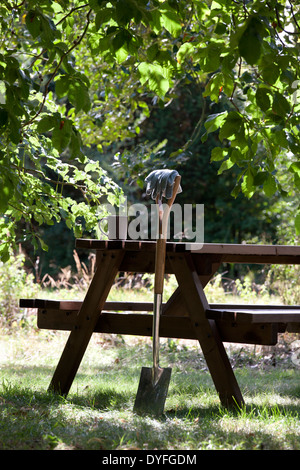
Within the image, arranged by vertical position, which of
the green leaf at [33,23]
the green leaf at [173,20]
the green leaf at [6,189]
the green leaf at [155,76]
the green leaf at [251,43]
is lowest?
the green leaf at [6,189]

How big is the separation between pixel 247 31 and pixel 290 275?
237 inches

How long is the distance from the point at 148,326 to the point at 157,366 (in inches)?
12.6

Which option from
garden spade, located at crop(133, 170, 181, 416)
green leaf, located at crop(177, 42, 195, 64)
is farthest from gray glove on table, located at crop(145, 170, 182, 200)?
green leaf, located at crop(177, 42, 195, 64)

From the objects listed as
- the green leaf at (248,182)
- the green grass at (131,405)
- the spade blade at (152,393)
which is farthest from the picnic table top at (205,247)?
the green grass at (131,405)

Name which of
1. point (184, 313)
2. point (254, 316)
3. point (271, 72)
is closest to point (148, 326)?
point (184, 313)

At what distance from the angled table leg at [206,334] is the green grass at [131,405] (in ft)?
0.44

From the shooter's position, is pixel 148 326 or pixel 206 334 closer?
pixel 206 334

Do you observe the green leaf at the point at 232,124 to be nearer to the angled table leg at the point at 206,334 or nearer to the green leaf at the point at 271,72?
the green leaf at the point at 271,72

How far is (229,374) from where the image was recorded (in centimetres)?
366

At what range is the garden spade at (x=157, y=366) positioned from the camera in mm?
3660

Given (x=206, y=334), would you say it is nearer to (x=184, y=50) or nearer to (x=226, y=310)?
(x=226, y=310)

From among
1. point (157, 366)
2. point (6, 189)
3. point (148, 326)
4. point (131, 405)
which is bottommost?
point (131, 405)

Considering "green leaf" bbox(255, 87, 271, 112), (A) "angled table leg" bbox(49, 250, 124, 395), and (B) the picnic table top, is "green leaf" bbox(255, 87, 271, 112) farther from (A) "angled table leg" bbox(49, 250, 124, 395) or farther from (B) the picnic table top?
(A) "angled table leg" bbox(49, 250, 124, 395)

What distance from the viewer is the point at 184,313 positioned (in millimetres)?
4309
